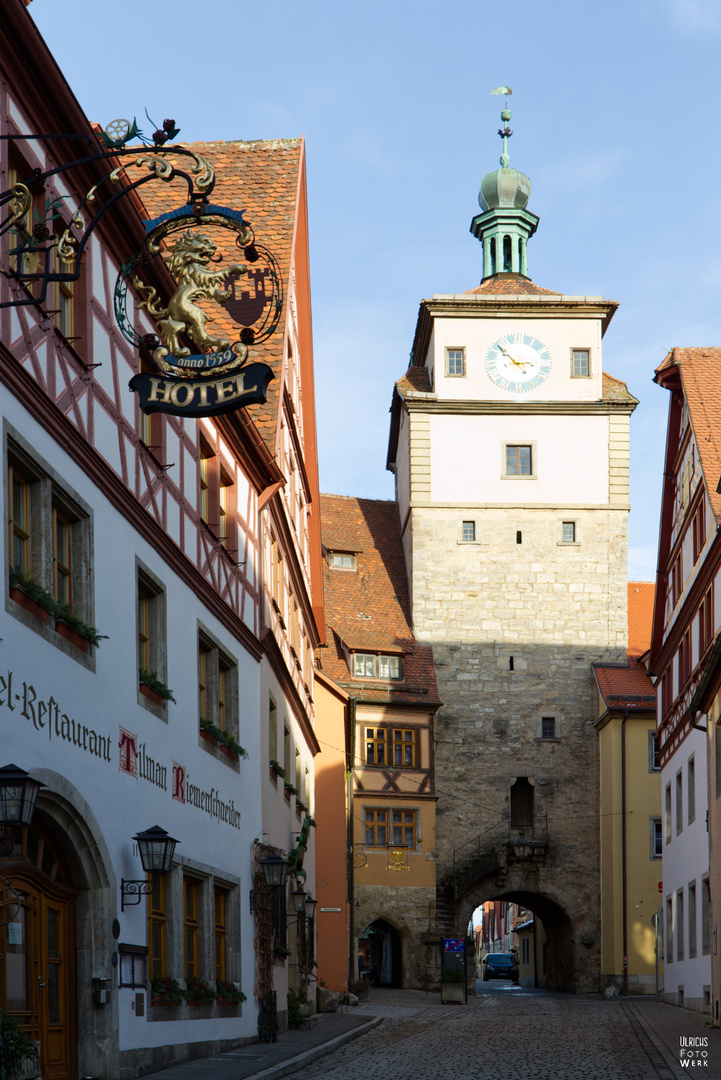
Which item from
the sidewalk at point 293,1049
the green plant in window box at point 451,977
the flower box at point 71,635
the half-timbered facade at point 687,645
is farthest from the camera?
the green plant in window box at point 451,977

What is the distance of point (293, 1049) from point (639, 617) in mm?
29371

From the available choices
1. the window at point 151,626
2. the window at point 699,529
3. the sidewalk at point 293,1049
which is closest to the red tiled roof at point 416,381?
the window at point 699,529

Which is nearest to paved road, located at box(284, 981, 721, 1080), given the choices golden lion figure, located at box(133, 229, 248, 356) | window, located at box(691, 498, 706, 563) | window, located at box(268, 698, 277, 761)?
window, located at box(268, 698, 277, 761)

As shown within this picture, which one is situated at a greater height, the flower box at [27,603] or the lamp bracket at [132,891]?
the flower box at [27,603]

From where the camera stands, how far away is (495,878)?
3953 centimetres

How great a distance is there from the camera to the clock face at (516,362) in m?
43.0

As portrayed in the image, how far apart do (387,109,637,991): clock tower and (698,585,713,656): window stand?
51.1 feet

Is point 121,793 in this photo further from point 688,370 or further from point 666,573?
point 666,573

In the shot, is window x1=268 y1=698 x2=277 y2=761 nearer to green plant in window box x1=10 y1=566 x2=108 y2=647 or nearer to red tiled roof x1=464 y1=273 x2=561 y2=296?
green plant in window box x1=10 y1=566 x2=108 y2=647

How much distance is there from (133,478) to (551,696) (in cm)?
2863

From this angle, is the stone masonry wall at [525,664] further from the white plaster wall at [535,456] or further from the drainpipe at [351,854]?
the drainpipe at [351,854]

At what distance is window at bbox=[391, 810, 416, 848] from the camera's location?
38.6 m

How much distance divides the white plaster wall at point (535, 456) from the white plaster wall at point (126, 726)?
24.4 meters

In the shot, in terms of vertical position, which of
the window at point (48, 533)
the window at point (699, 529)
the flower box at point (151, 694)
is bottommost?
the flower box at point (151, 694)
